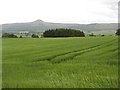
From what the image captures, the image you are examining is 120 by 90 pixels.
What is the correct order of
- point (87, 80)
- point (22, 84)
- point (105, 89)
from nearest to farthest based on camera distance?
point (105, 89) → point (22, 84) → point (87, 80)

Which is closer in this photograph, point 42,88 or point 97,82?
point 42,88

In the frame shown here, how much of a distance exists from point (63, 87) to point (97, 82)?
1.69 meters

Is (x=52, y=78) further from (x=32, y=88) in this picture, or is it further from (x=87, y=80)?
(x=32, y=88)

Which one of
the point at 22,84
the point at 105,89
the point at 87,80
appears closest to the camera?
the point at 105,89

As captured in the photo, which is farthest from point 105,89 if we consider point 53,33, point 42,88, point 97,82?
point 53,33

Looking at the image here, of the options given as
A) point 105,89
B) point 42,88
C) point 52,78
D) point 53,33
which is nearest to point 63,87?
point 42,88

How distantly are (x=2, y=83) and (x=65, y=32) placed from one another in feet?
288

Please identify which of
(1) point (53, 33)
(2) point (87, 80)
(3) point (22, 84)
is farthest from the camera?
(1) point (53, 33)

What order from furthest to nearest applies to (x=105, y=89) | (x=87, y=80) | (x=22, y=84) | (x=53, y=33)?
1. (x=53, y=33)
2. (x=87, y=80)
3. (x=22, y=84)
4. (x=105, y=89)

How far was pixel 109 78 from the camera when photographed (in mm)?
12281

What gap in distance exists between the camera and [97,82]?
38.2ft

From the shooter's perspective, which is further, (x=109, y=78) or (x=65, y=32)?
(x=65, y=32)

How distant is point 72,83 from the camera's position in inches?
450

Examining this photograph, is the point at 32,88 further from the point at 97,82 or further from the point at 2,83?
the point at 97,82
